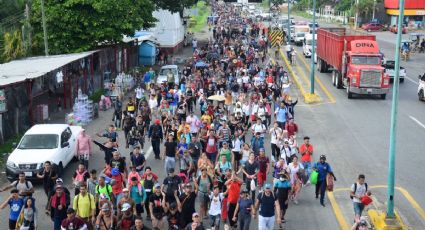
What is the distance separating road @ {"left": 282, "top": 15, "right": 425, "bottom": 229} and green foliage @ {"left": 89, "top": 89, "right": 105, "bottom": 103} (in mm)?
11379

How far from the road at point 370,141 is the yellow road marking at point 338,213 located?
0.39 feet

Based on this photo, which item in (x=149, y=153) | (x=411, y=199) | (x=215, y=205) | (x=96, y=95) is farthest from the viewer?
(x=96, y=95)

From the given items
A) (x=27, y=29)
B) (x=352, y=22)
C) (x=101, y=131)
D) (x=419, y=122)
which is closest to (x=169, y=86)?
(x=101, y=131)

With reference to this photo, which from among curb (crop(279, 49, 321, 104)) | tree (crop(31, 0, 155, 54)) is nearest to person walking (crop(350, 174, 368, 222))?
curb (crop(279, 49, 321, 104))

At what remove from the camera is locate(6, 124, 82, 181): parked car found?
1802cm

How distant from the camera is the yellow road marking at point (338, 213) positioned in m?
15.0

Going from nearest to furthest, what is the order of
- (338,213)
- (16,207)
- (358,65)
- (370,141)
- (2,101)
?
1. (16,207)
2. (338,213)
3. (2,101)
4. (370,141)
5. (358,65)

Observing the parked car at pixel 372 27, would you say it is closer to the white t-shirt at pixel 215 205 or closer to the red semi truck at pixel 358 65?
the red semi truck at pixel 358 65

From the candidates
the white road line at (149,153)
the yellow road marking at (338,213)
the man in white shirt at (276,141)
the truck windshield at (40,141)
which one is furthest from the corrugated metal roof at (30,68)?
the yellow road marking at (338,213)

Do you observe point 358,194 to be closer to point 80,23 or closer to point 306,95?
point 306,95

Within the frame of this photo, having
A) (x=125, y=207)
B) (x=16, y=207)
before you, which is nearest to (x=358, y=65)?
(x=125, y=207)

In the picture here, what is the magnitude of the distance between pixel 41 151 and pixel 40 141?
689 mm

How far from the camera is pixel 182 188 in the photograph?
13773 mm

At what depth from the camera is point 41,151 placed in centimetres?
1870
